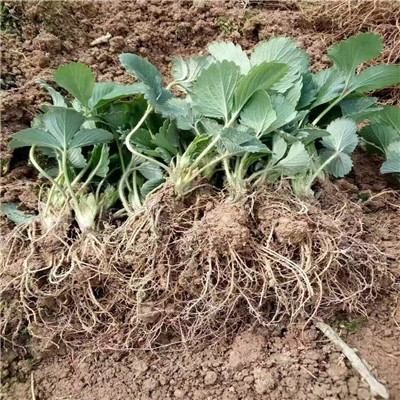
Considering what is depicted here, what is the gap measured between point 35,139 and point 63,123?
86 mm

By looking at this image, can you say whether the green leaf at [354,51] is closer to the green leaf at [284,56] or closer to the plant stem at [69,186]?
the green leaf at [284,56]

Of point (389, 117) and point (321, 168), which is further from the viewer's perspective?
point (389, 117)

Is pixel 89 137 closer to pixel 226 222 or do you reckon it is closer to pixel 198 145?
pixel 198 145

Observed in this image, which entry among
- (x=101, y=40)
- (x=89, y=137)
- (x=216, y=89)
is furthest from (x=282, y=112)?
(x=101, y=40)

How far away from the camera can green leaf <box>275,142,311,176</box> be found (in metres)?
1.08

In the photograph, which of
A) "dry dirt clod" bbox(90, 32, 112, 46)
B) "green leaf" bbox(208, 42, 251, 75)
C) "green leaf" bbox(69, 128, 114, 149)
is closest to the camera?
"green leaf" bbox(69, 128, 114, 149)

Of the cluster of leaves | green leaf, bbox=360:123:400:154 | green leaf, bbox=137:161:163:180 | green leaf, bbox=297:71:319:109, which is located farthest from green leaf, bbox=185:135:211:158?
green leaf, bbox=360:123:400:154

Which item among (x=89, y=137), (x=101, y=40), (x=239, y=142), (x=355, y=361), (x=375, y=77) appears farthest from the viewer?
(x=101, y=40)


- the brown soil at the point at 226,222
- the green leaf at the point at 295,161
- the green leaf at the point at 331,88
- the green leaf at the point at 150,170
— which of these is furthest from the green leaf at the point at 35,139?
the green leaf at the point at 331,88

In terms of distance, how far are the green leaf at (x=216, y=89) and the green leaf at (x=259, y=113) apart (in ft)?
0.15

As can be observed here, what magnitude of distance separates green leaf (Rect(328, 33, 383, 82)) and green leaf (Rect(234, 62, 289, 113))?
0.27m

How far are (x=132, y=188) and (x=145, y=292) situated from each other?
312 millimetres

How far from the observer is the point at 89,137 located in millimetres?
1131

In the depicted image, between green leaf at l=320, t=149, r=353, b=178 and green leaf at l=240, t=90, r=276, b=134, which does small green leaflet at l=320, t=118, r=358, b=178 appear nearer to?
green leaf at l=320, t=149, r=353, b=178
